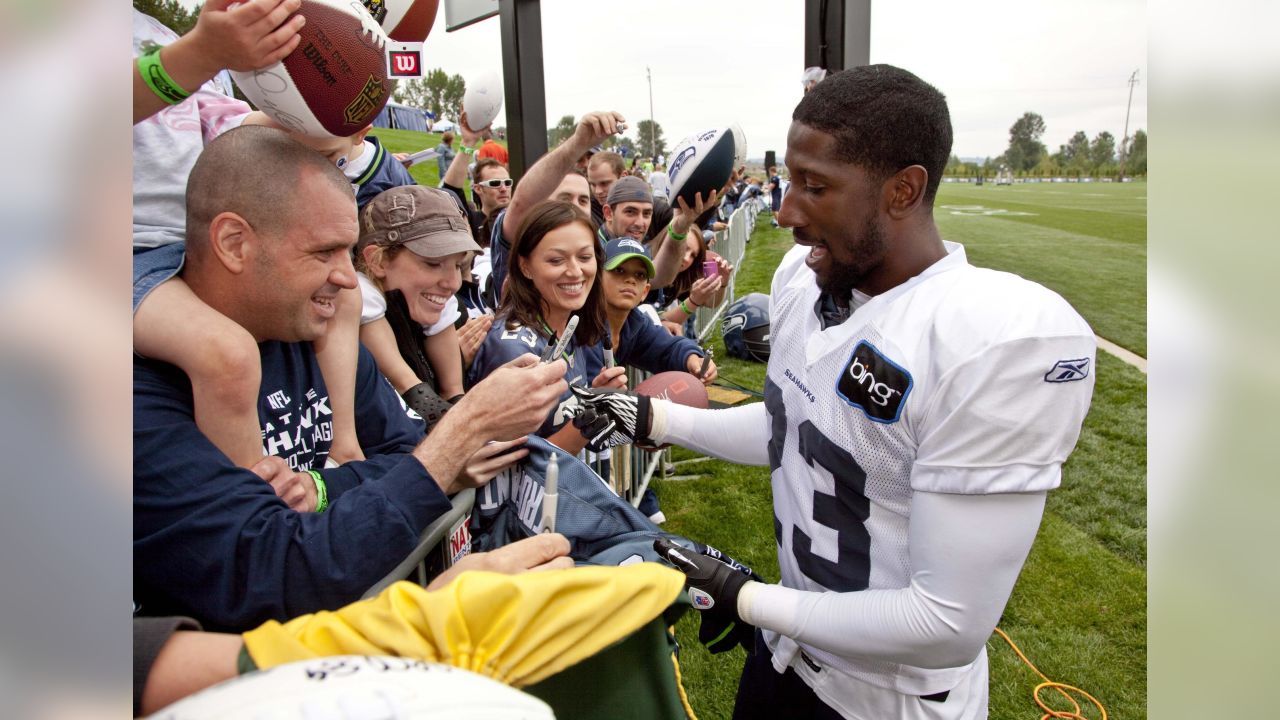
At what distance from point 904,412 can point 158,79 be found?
1749mm

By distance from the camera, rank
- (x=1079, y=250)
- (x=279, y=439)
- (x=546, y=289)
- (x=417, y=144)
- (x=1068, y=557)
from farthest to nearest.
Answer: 1. (x=417, y=144)
2. (x=1079, y=250)
3. (x=1068, y=557)
4. (x=546, y=289)
5. (x=279, y=439)

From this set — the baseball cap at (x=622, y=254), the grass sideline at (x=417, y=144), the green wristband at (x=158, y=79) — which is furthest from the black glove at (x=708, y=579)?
the grass sideline at (x=417, y=144)

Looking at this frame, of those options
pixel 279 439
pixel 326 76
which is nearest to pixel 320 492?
pixel 279 439

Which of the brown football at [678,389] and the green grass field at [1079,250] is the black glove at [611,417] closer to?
the brown football at [678,389]

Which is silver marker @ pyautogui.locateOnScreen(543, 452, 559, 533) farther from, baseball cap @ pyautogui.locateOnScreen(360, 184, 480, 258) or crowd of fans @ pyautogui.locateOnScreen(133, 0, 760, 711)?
baseball cap @ pyautogui.locateOnScreen(360, 184, 480, 258)

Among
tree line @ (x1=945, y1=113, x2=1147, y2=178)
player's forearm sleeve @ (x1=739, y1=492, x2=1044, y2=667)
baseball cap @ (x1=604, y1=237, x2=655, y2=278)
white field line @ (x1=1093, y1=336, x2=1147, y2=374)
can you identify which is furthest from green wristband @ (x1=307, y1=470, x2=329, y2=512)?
tree line @ (x1=945, y1=113, x2=1147, y2=178)

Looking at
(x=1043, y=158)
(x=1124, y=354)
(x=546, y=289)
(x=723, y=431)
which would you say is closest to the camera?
(x=723, y=431)

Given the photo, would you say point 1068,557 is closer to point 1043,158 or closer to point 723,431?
point 723,431

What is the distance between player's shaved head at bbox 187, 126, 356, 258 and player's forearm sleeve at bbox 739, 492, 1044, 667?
5.26 ft

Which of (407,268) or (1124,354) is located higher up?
(407,268)

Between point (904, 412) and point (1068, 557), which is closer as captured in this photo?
point (904, 412)

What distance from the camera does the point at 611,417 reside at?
253 cm

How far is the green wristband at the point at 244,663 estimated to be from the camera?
102 cm
